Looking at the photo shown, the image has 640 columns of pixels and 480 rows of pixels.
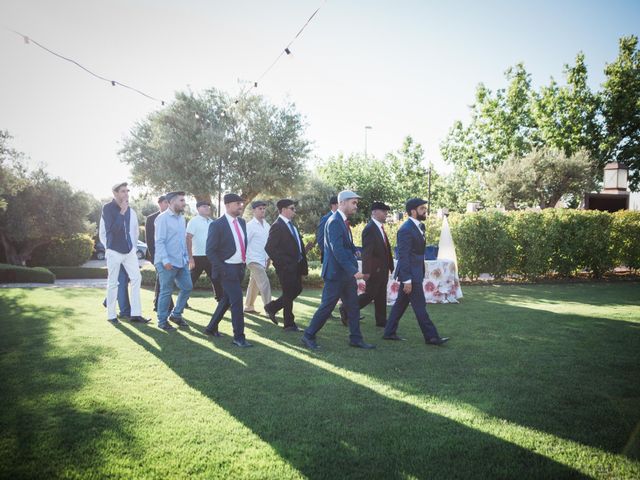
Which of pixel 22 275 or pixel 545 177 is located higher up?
pixel 545 177

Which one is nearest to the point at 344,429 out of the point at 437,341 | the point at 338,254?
the point at 338,254

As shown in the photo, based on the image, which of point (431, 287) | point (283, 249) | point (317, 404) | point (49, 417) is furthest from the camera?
point (431, 287)

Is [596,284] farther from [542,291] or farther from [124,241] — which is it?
[124,241]

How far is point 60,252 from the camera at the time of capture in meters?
29.8

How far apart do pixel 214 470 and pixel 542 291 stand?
11.9 metres

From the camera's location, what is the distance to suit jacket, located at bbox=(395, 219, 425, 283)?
6305 mm

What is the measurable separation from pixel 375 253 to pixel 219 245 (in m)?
2.78

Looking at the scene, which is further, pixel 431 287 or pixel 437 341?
pixel 431 287

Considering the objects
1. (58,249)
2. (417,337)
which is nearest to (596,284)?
(417,337)

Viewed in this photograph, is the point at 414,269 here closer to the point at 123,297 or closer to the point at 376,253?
the point at 376,253

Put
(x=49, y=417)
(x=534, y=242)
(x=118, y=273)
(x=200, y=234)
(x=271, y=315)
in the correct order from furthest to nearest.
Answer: (x=534, y=242) → (x=200, y=234) → (x=271, y=315) → (x=118, y=273) → (x=49, y=417)

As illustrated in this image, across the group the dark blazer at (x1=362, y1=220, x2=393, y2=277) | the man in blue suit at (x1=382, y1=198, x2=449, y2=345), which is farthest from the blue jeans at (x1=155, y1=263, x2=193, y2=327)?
the man in blue suit at (x1=382, y1=198, x2=449, y2=345)

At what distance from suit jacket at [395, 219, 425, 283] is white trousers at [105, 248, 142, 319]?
454 cm

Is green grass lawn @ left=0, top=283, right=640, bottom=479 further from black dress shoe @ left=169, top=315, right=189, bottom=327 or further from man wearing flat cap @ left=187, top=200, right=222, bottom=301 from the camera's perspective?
man wearing flat cap @ left=187, top=200, right=222, bottom=301
